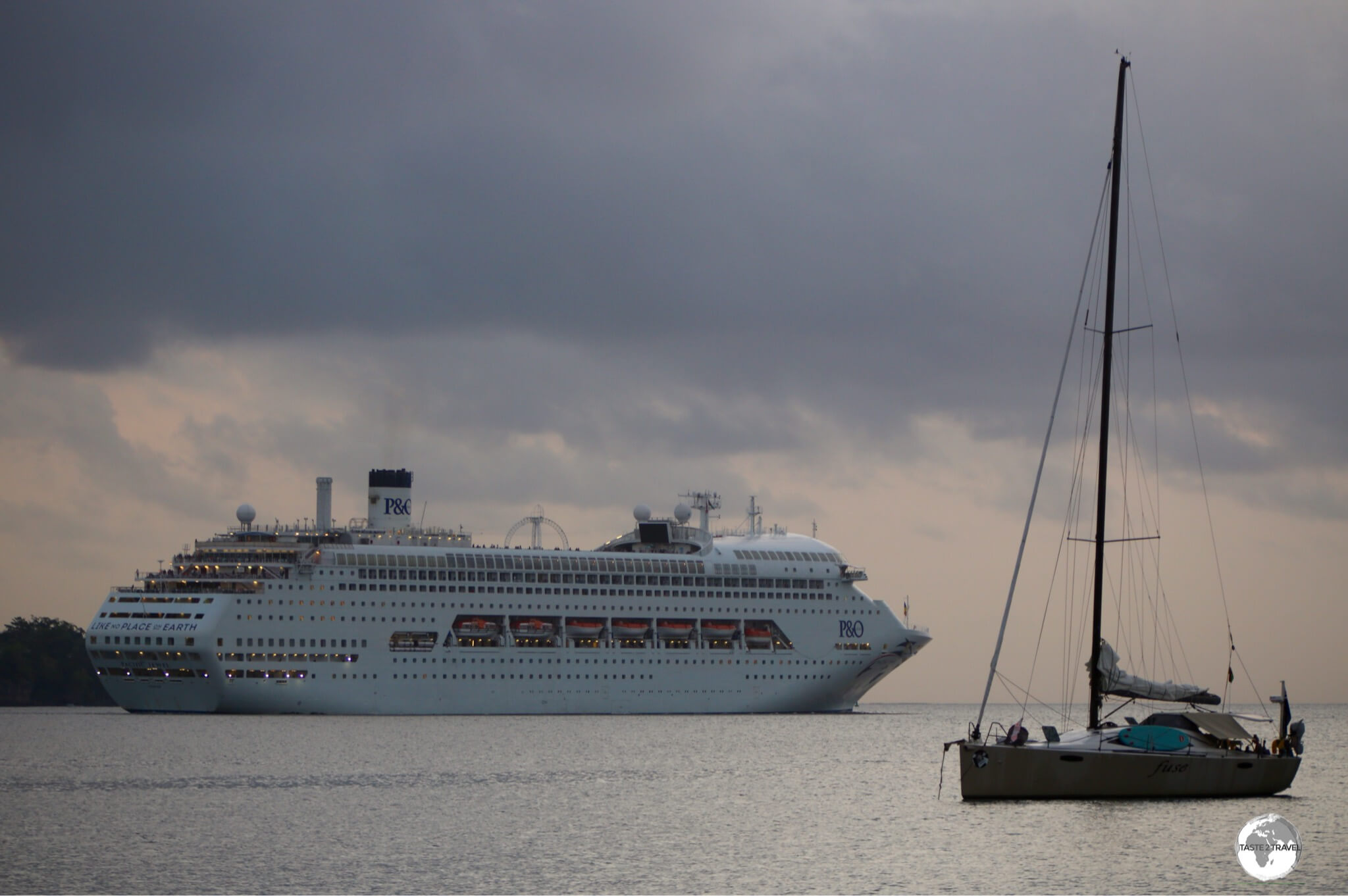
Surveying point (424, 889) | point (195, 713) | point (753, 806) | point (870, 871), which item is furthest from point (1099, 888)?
point (195, 713)

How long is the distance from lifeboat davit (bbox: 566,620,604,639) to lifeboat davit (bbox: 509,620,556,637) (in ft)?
4.21

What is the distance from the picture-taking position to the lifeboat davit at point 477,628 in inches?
3748

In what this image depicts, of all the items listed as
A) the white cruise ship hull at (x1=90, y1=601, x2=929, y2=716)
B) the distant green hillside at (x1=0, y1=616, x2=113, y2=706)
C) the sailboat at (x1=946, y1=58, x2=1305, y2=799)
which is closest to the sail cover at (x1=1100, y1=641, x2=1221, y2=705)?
the sailboat at (x1=946, y1=58, x2=1305, y2=799)

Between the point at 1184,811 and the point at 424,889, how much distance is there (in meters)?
19.8

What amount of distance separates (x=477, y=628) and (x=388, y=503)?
931 cm

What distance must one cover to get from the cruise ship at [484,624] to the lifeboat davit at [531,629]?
0.08 m

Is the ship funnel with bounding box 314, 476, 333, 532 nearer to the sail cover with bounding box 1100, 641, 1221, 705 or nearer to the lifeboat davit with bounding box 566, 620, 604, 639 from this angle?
the lifeboat davit with bounding box 566, 620, 604, 639

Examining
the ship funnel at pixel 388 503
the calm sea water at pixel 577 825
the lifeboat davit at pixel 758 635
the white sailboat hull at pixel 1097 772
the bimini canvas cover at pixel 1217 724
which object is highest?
the ship funnel at pixel 388 503

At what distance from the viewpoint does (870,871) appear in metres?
39.5

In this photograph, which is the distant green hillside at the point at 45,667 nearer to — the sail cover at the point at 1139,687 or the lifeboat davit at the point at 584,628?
the lifeboat davit at the point at 584,628

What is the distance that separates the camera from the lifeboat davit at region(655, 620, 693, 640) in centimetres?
10019

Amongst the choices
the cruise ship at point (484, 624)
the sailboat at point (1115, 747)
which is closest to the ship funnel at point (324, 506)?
the cruise ship at point (484, 624)

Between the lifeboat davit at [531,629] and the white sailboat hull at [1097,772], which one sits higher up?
the lifeboat davit at [531,629]

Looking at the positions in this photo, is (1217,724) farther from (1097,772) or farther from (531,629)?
(531,629)
